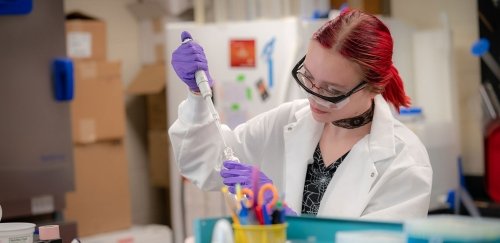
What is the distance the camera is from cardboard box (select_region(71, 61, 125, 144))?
4.26 meters

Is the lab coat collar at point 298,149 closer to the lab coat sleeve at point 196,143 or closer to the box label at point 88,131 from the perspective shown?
the lab coat sleeve at point 196,143

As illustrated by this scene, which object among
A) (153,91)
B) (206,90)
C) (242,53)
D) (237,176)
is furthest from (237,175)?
(153,91)

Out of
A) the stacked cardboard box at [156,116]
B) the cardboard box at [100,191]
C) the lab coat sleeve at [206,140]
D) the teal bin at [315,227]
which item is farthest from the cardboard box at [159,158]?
the teal bin at [315,227]

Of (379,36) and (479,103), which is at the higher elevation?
(379,36)

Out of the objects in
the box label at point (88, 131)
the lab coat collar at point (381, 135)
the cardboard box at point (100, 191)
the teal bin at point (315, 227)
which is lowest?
the cardboard box at point (100, 191)

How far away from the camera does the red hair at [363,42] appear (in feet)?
6.37

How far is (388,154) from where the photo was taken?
2.01m

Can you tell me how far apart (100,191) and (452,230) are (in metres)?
3.34

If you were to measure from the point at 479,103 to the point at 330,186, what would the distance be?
238 cm


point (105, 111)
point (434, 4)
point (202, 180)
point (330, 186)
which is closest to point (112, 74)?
point (105, 111)

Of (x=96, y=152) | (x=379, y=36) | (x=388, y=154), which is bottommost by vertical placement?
(x=96, y=152)

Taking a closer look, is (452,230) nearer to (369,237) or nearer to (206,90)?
(369,237)

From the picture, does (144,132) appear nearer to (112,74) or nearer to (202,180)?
(112,74)

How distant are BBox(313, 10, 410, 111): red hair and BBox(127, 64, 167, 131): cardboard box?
113 inches
